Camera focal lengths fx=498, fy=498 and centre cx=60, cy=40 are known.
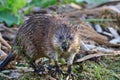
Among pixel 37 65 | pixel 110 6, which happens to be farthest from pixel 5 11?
pixel 110 6

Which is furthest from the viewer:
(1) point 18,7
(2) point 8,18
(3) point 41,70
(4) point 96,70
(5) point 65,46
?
(1) point 18,7

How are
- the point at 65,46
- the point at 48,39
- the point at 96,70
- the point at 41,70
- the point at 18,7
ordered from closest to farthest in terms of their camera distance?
the point at 65,46 < the point at 48,39 < the point at 41,70 < the point at 96,70 < the point at 18,7

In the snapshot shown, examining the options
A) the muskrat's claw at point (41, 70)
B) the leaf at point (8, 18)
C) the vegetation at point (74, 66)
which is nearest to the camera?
the muskrat's claw at point (41, 70)

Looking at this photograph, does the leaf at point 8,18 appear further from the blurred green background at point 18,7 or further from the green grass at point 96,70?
the green grass at point 96,70

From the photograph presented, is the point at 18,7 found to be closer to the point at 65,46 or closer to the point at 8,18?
the point at 8,18

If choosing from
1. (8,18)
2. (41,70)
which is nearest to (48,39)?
(41,70)

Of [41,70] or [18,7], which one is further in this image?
[18,7]

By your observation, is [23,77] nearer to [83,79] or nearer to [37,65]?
[37,65]

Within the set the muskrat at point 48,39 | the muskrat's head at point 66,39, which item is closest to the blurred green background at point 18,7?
the muskrat at point 48,39
